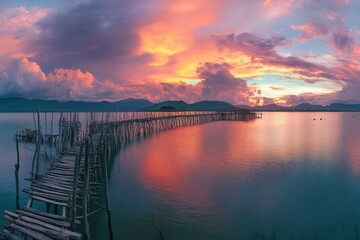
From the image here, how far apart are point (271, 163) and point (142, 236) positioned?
13184 millimetres

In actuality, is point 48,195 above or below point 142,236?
above

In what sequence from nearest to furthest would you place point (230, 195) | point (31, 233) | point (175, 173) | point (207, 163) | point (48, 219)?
1. point (31, 233)
2. point (48, 219)
3. point (230, 195)
4. point (175, 173)
5. point (207, 163)

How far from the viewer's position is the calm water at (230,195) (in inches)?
373

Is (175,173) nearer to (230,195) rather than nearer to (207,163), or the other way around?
(207,163)

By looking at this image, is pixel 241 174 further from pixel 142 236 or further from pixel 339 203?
pixel 142 236

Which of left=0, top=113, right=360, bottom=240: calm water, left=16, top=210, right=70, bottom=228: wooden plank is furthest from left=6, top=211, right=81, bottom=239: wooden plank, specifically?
left=0, top=113, right=360, bottom=240: calm water

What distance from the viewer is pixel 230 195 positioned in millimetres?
12766

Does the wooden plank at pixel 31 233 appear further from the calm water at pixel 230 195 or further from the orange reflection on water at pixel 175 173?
the orange reflection on water at pixel 175 173

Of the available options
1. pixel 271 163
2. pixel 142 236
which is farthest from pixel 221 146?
pixel 142 236

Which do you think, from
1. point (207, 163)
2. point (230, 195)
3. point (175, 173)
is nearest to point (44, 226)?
point (230, 195)

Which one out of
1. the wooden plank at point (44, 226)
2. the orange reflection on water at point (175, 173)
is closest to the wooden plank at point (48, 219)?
the wooden plank at point (44, 226)

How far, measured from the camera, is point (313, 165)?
62.5 ft

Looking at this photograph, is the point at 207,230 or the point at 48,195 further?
the point at 207,230

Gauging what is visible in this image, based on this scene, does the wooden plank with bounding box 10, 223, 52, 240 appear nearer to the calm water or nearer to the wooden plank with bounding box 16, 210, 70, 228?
the wooden plank with bounding box 16, 210, 70, 228
